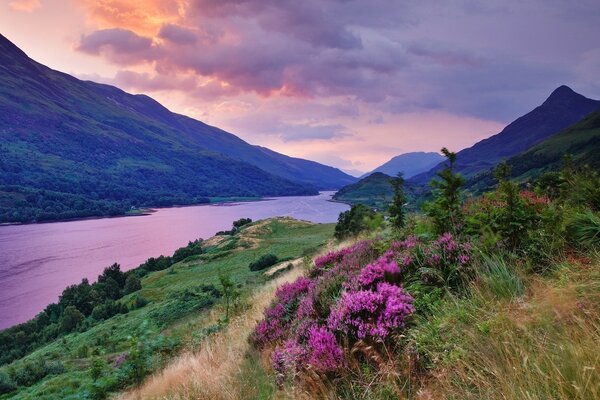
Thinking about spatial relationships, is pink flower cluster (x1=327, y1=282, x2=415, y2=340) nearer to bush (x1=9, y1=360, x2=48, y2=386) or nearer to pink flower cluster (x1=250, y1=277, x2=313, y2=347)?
pink flower cluster (x1=250, y1=277, x2=313, y2=347)

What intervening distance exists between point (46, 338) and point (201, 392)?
1645 inches

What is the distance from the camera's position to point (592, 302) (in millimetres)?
3449

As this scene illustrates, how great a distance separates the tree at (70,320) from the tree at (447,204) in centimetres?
4004

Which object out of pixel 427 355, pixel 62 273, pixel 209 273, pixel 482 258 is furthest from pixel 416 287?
pixel 62 273

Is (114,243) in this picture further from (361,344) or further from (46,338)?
(361,344)

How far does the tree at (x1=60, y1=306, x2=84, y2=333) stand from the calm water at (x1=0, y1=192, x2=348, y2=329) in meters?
18.5

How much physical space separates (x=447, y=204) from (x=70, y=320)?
138ft

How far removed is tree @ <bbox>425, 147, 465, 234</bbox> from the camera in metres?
7.12

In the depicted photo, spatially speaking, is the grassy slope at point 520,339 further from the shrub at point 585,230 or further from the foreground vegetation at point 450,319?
the shrub at point 585,230

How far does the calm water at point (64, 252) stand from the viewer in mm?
62781

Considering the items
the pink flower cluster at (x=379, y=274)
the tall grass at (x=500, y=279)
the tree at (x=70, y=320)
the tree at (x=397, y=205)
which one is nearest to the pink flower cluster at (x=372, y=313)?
the pink flower cluster at (x=379, y=274)

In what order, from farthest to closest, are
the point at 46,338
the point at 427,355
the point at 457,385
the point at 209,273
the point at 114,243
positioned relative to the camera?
the point at 114,243
the point at 209,273
the point at 46,338
the point at 427,355
the point at 457,385

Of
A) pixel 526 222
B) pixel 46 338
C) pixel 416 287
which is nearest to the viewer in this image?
pixel 416 287

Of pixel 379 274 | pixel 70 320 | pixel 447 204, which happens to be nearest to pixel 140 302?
pixel 70 320
